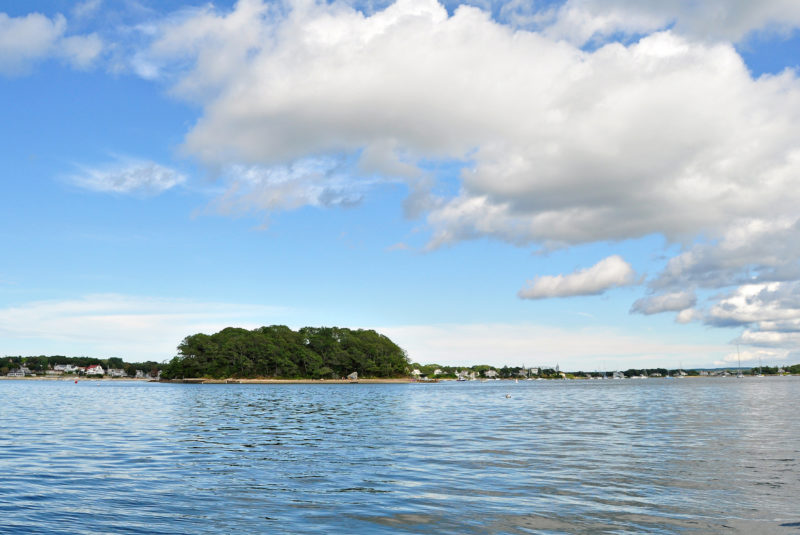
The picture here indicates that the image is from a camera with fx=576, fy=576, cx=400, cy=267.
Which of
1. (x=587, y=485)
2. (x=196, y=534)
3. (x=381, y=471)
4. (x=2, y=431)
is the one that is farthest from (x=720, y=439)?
(x=2, y=431)

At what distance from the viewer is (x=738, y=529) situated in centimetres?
1558

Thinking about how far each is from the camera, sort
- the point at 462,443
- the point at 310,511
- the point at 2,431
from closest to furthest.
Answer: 1. the point at 310,511
2. the point at 462,443
3. the point at 2,431

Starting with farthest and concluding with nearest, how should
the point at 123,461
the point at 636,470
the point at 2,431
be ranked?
1. the point at 2,431
2. the point at 123,461
3. the point at 636,470

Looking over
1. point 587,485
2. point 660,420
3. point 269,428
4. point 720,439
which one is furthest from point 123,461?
point 660,420

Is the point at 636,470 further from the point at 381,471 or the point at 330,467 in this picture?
the point at 330,467

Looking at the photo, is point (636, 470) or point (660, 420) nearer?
point (636, 470)

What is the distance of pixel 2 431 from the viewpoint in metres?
41.6

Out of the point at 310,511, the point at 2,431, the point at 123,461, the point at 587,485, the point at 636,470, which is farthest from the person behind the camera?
the point at 2,431

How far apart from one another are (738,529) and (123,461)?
25.6m

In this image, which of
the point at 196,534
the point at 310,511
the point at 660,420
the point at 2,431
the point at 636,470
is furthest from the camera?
the point at 660,420

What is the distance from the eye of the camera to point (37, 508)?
1792cm

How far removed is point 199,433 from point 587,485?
29581 millimetres

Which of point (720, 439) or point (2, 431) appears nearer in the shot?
point (720, 439)

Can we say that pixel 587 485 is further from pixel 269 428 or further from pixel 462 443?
pixel 269 428
